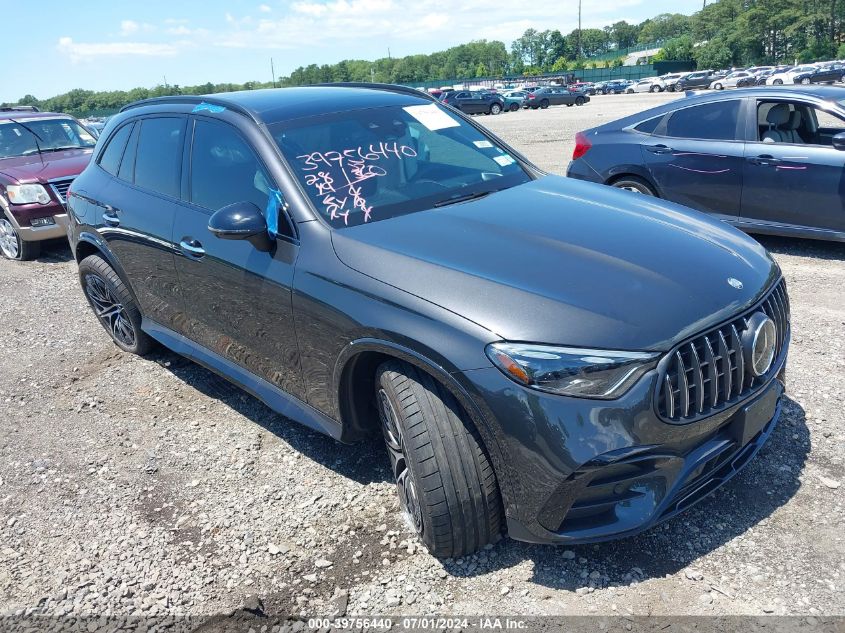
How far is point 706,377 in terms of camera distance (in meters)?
2.38

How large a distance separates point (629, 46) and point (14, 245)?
186 metres

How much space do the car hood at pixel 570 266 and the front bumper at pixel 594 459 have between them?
22 centimetres

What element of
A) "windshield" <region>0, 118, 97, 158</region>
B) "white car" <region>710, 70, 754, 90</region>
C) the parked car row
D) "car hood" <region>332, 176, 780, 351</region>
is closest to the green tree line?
the parked car row

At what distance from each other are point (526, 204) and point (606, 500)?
4.97ft

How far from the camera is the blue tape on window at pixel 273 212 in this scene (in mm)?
3137

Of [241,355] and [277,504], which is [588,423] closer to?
[277,504]

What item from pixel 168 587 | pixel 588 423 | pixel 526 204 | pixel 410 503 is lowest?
pixel 168 587

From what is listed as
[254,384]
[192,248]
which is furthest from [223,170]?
[254,384]

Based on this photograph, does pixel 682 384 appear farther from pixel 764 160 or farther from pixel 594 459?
pixel 764 160

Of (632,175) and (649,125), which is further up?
(649,125)

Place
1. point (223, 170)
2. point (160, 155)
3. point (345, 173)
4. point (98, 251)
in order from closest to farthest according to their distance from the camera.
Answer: point (345, 173) < point (223, 170) < point (160, 155) < point (98, 251)

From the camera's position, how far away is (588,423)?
224cm

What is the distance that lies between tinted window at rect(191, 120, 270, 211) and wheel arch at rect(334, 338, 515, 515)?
93 cm

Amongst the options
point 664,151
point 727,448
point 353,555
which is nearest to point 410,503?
point 353,555
